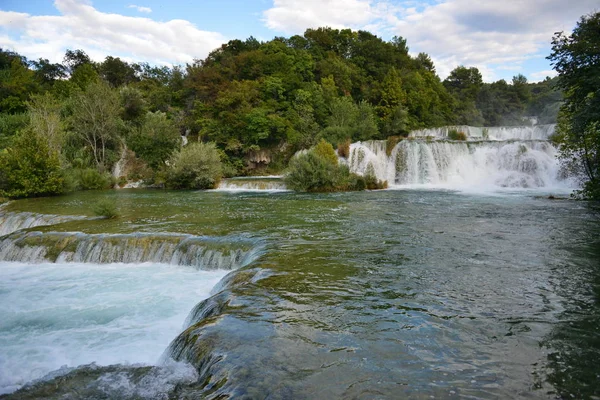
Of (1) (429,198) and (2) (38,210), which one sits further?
(1) (429,198)

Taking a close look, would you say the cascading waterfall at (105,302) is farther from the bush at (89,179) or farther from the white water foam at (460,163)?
the white water foam at (460,163)

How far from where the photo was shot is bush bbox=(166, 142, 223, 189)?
28.0 m

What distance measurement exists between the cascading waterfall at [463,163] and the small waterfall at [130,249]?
60.6ft

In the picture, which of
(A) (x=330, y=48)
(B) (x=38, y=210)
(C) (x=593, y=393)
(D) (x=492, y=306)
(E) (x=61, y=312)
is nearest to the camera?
(C) (x=593, y=393)

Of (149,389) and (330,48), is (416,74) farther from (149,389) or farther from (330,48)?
(149,389)

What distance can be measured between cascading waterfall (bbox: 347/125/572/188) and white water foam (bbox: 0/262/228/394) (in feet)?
66.1

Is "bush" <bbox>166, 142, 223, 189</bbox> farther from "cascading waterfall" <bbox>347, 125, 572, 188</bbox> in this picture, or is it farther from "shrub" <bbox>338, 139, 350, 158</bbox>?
"cascading waterfall" <bbox>347, 125, 572, 188</bbox>

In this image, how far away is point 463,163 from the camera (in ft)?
93.0

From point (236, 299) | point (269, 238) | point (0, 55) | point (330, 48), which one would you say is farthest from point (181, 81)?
point (236, 299)

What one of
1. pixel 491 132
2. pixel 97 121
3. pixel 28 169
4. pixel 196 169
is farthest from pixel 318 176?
pixel 491 132

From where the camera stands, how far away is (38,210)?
17.0 metres

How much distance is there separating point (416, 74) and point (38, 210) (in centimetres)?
4644

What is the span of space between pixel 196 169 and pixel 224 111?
12.3 m

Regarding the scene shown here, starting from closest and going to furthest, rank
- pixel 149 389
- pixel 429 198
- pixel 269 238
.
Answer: pixel 149 389 < pixel 269 238 < pixel 429 198
